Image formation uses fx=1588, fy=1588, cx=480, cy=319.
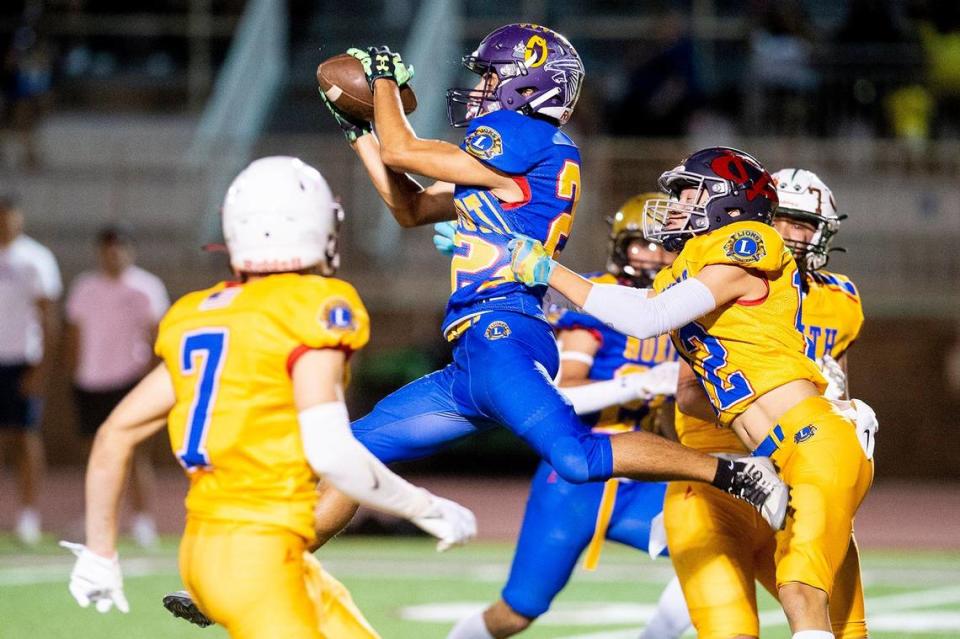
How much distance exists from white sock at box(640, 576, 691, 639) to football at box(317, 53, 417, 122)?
6.73 feet

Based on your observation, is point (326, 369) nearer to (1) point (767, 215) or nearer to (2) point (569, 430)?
(2) point (569, 430)

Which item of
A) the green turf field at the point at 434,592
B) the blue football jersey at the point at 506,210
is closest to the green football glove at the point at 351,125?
the blue football jersey at the point at 506,210

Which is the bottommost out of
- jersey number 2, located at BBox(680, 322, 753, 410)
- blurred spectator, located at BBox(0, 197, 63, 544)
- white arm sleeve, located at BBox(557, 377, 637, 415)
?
blurred spectator, located at BBox(0, 197, 63, 544)

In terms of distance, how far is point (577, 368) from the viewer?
242 inches

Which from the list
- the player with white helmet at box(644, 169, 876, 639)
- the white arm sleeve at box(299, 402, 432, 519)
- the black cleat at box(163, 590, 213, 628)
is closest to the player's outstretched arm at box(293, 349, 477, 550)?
the white arm sleeve at box(299, 402, 432, 519)

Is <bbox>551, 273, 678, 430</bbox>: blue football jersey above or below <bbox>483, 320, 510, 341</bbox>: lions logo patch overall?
below

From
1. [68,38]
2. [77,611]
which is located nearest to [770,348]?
[77,611]

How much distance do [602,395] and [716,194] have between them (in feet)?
3.84

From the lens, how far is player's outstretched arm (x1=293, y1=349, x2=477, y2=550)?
12.5ft

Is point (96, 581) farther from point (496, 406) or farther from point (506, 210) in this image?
point (506, 210)

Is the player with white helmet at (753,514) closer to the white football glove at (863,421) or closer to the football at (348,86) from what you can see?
the white football glove at (863,421)

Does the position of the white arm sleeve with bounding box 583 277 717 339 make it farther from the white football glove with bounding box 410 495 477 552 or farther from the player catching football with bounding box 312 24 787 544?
the white football glove with bounding box 410 495 477 552

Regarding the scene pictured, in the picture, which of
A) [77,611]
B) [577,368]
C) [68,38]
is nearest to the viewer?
[577,368]

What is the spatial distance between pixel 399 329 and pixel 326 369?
10.1 m
